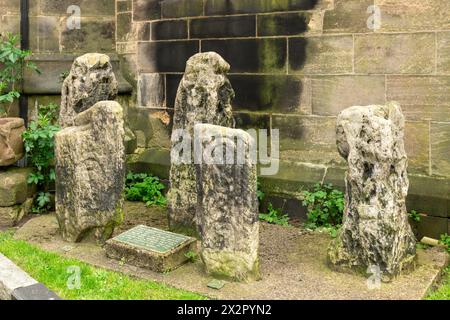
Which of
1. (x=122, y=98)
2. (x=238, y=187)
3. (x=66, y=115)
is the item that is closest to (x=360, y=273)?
(x=238, y=187)

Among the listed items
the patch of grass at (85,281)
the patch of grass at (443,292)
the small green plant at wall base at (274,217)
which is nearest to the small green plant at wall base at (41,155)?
the patch of grass at (85,281)

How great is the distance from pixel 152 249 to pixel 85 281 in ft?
2.13

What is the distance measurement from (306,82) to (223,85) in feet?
4.22

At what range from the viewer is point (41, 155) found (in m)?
6.78

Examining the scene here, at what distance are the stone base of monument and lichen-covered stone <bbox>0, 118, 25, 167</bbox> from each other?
207 centimetres

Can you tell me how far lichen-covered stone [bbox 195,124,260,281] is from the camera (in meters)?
4.50

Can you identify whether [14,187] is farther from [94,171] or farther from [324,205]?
[324,205]

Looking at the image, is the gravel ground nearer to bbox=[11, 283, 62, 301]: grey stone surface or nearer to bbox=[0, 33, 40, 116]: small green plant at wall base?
bbox=[11, 283, 62, 301]: grey stone surface

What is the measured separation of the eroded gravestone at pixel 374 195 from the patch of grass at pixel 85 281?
4.69ft

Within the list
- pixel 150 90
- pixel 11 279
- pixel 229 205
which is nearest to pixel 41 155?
pixel 150 90

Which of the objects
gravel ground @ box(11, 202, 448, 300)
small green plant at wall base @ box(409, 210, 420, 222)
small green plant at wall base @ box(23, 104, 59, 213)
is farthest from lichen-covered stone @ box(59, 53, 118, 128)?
small green plant at wall base @ box(409, 210, 420, 222)

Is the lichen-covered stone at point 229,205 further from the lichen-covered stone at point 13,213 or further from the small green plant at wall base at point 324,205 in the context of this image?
the lichen-covered stone at point 13,213

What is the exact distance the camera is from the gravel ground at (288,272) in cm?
439
